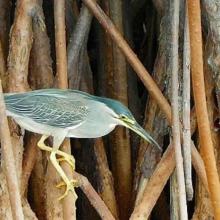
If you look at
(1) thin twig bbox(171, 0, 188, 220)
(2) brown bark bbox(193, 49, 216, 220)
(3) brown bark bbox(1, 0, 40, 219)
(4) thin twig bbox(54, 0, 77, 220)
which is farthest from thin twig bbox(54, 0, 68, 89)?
(2) brown bark bbox(193, 49, 216, 220)

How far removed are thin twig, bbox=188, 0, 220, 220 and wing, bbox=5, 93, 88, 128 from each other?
8.8 inches

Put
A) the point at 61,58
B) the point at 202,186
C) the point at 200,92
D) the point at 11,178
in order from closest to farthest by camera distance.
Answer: the point at 11,178
the point at 200,92
the point at 61,58
the point at 202,186

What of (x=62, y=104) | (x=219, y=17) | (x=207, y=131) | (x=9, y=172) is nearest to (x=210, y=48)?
(x=219, y=17)

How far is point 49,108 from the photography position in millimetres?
1299

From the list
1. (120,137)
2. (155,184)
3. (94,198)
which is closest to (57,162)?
(94,198)

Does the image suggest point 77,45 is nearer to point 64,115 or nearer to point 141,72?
point 141,72

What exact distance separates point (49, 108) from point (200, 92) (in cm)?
29

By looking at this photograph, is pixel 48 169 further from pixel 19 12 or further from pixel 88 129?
pixel 19 12

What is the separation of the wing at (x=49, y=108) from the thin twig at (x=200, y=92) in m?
0.22

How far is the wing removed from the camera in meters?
1.28

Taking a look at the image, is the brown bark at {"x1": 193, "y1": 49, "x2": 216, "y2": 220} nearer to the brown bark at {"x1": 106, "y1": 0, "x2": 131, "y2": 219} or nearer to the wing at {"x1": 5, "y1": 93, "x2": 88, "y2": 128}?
the brown bark at {"x1": 106, "y1": 0, "x2": 131, "y2": 219}

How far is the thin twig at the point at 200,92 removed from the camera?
125 centimetres

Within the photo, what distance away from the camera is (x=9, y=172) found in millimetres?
1062

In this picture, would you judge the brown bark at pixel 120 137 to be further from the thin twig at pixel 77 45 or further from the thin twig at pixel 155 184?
the thin twig at pixel 155 184
